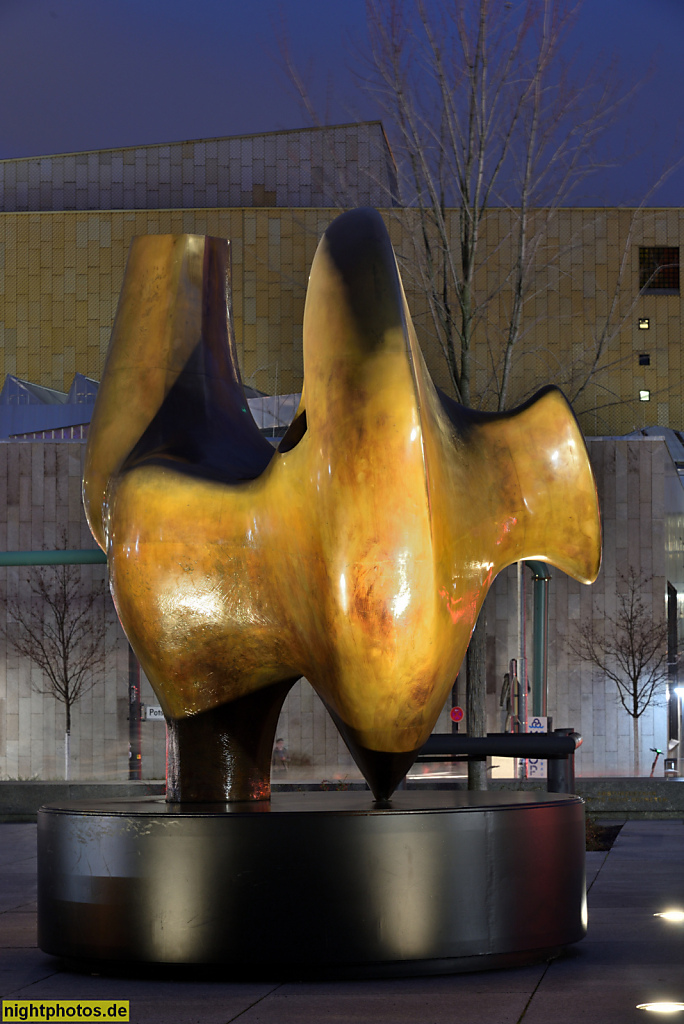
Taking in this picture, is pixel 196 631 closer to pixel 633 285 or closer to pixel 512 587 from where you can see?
pixel 512 587

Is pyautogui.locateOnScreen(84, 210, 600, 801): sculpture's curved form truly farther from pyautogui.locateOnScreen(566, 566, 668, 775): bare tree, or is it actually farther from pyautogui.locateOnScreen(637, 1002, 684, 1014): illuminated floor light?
pyautogui.locateOnScreen(566, 566, 668, 775): bare tree

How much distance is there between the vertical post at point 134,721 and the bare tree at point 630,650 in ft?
31.5

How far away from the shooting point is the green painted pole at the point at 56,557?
18.3 metres

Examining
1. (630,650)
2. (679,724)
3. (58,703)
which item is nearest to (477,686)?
(630,650)

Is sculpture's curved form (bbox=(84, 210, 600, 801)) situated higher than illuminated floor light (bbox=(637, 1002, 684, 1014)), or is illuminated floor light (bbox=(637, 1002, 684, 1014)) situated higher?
sculpture's curved form (bbox=(84, 210, 600, 801))

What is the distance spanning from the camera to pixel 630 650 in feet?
91.8

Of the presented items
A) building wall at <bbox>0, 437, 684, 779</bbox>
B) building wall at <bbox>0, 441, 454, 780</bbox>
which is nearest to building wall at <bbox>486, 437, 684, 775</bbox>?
building wall at <bbox>0, 437, 684, 779</bbox>

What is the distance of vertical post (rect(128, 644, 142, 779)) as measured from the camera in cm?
2736

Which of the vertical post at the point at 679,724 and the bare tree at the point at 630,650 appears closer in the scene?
the bare tree at the point at 630,650

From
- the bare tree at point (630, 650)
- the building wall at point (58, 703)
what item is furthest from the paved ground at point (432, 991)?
the bare tree at point (630, 650)

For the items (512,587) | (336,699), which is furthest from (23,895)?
(512,587)

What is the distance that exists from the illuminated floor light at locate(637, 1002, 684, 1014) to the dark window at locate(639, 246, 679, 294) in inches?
1333

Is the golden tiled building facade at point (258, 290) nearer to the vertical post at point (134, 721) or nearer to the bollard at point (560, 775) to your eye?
the vertical post at point (134, 721)

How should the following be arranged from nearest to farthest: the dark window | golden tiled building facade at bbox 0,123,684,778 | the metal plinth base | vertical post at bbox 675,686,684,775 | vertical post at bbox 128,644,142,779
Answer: the metal plinth base → vertical post at bbox 128,644,142,779 → vertical post at bbox 675,686,684,775 → golden tiled building facade at bbox 0,123,684,778 → the dark window
